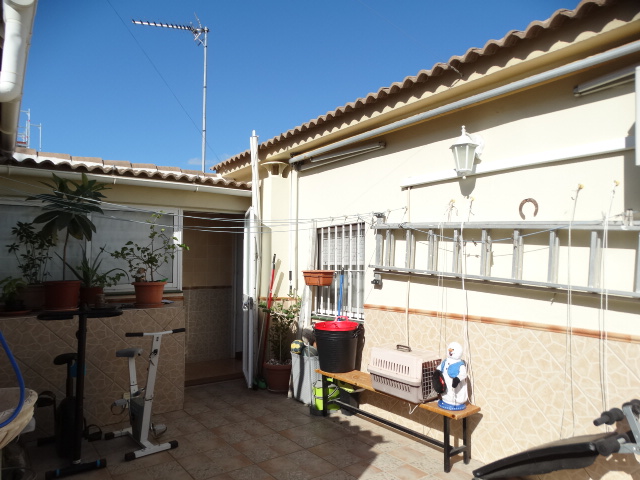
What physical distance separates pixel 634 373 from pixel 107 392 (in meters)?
6.06

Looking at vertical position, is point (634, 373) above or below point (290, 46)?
below

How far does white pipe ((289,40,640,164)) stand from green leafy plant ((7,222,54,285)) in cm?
429

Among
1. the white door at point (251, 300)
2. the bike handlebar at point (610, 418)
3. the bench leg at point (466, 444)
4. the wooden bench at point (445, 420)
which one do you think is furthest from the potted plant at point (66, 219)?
the bike handlebar at point (610, 418)

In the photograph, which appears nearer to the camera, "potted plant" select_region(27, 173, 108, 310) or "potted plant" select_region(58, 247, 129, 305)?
"potted plant" select_region(27, 173, 108, 310)

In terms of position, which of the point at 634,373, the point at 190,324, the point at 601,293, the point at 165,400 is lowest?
the point at 165,400

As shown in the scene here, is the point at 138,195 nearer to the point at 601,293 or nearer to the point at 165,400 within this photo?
the point at 165,400

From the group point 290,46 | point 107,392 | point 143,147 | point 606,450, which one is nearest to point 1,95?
point 107,392

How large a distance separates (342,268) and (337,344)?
4.45ft

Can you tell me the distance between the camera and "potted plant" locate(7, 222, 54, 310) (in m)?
5.81

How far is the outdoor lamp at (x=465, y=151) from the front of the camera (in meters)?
4.66

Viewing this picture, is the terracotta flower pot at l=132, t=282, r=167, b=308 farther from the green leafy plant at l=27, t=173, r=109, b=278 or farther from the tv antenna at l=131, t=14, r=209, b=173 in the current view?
the tv antenna at l=131, t=14, r=209, b=173

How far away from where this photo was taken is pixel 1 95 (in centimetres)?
351

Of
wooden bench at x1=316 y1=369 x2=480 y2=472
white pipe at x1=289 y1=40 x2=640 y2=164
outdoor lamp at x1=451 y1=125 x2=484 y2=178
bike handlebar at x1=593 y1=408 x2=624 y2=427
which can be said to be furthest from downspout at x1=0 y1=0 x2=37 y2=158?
bike handlebar at x1=593 y1=408 x2=624 y2=427

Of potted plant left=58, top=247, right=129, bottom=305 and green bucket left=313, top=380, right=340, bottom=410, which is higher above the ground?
potted plant left=58, top=247, right=129, bottom=305
